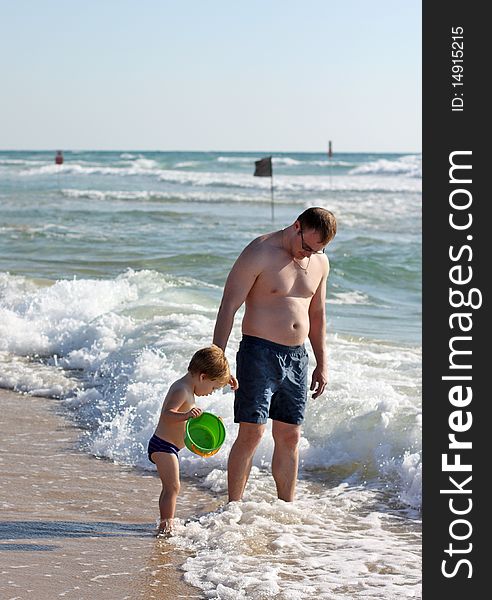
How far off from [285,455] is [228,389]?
2.39 meters

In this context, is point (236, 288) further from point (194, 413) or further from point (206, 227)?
point (206, 227)

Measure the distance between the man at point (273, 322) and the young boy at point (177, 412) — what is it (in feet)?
0.44

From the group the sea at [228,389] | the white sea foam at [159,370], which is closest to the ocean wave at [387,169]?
the sea at [228,389]

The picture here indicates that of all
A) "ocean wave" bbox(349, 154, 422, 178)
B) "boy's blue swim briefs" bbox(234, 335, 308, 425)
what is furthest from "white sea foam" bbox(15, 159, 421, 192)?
"boy's blue swim briefs" bbox(234, 335, 308, 425)

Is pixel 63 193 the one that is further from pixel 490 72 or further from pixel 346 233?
pixel 490 72

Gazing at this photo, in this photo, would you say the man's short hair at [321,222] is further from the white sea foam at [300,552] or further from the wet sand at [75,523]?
the wet sand at [75,523]

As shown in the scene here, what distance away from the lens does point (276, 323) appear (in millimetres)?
5734

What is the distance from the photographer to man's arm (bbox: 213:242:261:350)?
5617mm

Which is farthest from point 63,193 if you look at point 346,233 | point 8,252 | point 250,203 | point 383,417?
point 383,417

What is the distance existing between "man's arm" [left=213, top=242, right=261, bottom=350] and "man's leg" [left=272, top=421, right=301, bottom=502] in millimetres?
670

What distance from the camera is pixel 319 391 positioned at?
6027mm

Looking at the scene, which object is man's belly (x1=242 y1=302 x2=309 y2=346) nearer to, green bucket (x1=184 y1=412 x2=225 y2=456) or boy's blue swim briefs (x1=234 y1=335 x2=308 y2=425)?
boy's blue swim briefs (x1=234 y1=335 x2=308 y2=425)

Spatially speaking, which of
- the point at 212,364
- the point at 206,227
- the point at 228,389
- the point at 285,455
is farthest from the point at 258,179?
the point at 212,364

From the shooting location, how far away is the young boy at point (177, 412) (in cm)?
555
